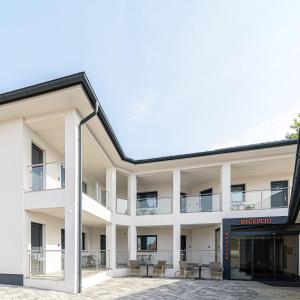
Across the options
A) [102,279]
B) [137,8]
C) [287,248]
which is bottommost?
[102,279]

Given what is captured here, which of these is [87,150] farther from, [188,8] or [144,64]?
[188,8]

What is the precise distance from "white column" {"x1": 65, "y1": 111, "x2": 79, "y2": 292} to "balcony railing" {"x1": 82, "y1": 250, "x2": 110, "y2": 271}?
10.0ft

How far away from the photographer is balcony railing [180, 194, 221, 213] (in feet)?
55.9

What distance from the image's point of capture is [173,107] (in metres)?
17.8

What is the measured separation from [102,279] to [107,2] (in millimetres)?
11579

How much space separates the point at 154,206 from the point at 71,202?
860 centimetres

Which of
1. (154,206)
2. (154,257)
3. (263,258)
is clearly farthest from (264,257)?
(154,206)

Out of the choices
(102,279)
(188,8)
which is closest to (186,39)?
(188,8)

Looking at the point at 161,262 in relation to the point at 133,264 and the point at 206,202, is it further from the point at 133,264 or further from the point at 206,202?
the point at 206,202

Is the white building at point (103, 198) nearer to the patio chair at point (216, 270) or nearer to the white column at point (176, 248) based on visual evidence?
the white column at point (176, 248)

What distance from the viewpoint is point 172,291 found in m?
12.1

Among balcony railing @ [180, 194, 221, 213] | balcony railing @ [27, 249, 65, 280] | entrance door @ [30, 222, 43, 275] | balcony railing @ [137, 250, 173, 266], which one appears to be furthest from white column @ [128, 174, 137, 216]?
balcony railing @ [27, 249, 65, 280]

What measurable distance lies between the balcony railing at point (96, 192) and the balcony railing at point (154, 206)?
2.45 meters

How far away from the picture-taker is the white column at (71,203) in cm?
1030
